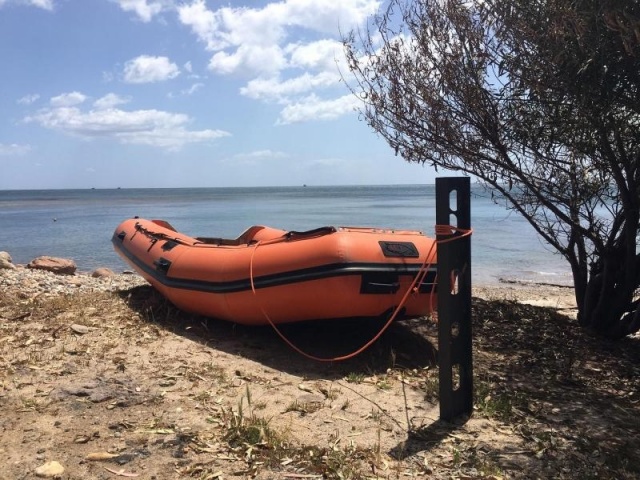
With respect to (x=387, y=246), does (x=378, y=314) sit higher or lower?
lower

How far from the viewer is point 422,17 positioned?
5.16 metres

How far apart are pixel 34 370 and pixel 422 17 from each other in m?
4.34

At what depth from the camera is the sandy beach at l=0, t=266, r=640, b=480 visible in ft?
9.13

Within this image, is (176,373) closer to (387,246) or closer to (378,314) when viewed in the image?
(378,314)

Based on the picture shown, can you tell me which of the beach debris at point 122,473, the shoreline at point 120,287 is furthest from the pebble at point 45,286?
the beach debris at point 122,473

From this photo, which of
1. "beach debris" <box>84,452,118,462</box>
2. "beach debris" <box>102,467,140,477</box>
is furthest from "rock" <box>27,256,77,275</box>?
"beach debris" <box>102,467,140,477</box>

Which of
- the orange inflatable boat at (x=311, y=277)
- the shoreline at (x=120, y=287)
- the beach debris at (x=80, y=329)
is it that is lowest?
the shoreline at (x=120, y=287)

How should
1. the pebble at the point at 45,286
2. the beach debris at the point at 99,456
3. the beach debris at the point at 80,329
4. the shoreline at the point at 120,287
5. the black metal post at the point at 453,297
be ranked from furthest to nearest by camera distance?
the shoreline at the point at 120,287
the pebble at the point at 45,286
the beach debris at the point at 80,329
the black metal post at the point at 453,297
the beach debris at the point at 99,456

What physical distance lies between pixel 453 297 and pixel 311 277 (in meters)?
1.45

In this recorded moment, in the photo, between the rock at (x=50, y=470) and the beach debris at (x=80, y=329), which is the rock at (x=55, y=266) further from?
the rock at (x=50, y=470)

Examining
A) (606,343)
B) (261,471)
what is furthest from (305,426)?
(606,343)

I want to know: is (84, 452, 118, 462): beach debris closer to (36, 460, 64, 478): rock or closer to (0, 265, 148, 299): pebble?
(36, 460, 64, 478): rock

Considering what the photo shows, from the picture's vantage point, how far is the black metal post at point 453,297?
3264 mm

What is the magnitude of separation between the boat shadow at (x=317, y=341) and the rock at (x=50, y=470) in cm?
189
